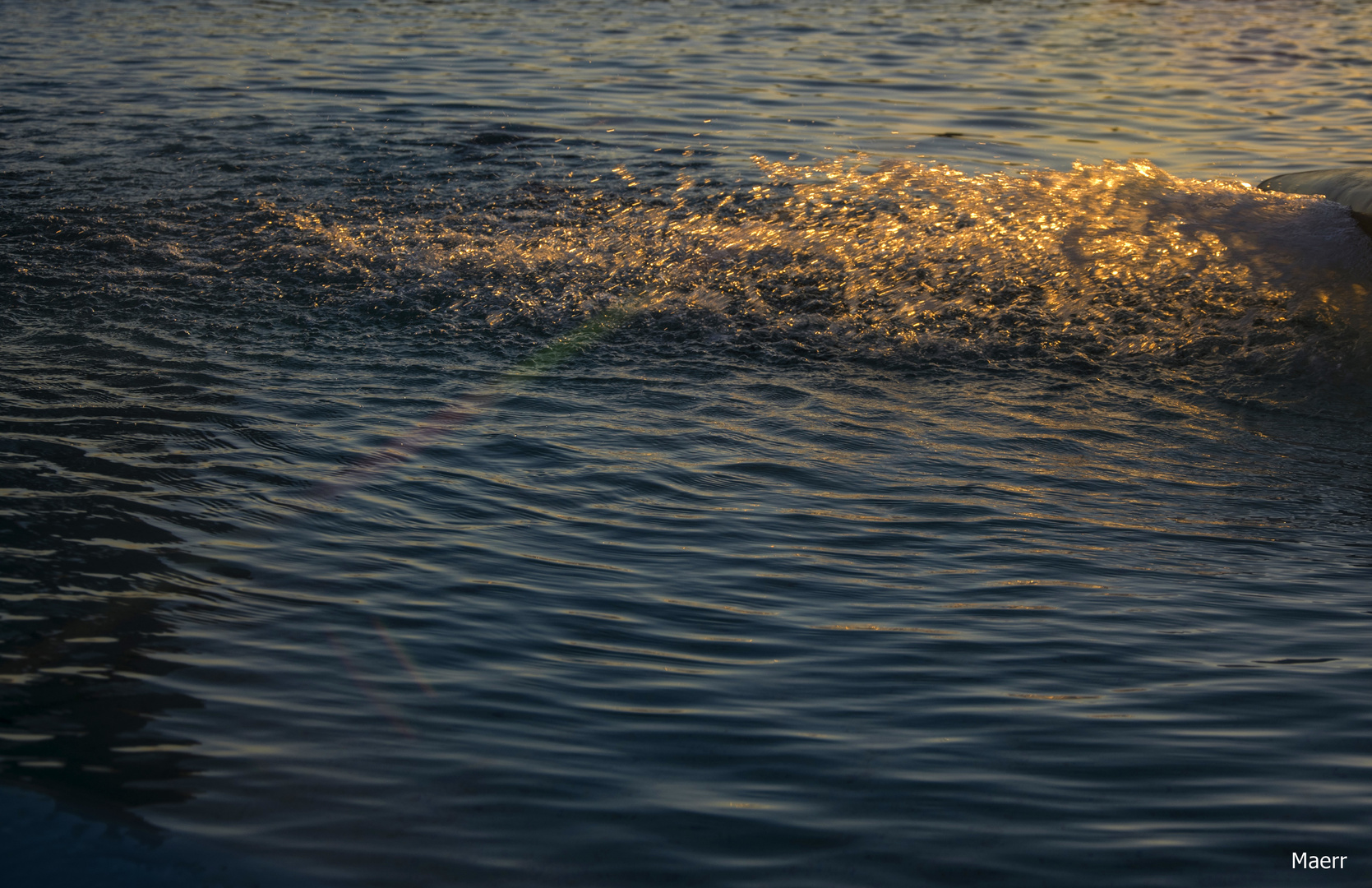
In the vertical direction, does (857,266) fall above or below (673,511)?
above

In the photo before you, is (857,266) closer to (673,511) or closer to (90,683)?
(673,511)

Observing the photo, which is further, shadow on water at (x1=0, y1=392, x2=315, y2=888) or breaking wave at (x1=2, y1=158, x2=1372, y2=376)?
breaking wave at (x1=2, y1=158, x2=1372, y2=376)

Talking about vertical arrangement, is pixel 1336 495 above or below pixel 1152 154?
below

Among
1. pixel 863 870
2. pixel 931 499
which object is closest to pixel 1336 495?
pixel 931 499

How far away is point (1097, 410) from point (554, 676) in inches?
149

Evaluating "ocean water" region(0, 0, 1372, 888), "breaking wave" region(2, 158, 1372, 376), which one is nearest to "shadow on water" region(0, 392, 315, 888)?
"ocean water" region(0, 0, 1372, 888)

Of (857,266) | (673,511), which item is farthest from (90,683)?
(857,266)

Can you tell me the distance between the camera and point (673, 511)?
502 centimetres

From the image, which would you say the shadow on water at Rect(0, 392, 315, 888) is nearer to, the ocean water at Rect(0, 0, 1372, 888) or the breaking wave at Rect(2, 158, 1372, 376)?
the ocean water at Rect(0, 0, 1372, 888)

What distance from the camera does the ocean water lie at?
321 cm

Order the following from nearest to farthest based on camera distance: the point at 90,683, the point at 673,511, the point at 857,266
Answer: the point at 90,683
the point at 673,511
the point at 857,266

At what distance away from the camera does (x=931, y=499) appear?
5.18 meters

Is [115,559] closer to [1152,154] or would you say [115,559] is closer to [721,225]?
[721,225]

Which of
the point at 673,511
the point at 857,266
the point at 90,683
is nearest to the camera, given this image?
the point at 90,683
